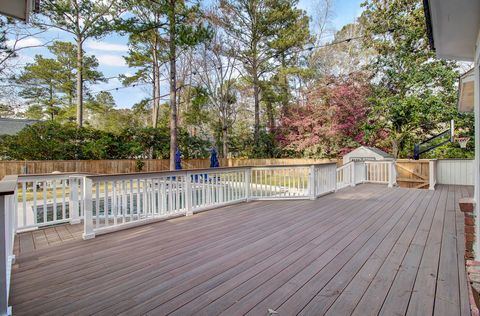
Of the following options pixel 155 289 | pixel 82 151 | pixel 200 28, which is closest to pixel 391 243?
pixel 155 289

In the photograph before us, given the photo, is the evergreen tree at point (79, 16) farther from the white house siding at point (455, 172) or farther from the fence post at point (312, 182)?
the white house siding at point (455, 172)

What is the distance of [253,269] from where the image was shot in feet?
7.93

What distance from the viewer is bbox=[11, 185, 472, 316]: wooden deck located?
1844 millimetres

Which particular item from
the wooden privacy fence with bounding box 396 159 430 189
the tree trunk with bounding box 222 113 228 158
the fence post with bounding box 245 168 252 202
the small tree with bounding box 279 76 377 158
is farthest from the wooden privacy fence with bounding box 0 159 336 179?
the fence post with bounding box 245 168 252 202

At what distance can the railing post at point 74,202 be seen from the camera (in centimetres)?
417

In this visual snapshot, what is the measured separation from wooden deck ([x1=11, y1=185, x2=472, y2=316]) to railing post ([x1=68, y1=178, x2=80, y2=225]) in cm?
62

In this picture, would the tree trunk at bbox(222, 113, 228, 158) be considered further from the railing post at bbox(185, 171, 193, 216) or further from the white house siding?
the railing post at bbox(185, 171, 193, 216)

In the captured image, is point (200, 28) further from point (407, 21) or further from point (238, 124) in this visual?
point (238, 124)

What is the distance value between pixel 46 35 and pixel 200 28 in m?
8.18

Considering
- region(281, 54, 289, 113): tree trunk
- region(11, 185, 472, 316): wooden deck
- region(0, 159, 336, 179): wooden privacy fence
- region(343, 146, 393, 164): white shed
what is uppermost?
region(281, 54, 289, 113): tree trunk

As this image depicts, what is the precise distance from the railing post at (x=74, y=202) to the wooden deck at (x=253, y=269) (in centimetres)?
62

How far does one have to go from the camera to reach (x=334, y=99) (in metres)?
12.4

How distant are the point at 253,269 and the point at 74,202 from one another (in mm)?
3517

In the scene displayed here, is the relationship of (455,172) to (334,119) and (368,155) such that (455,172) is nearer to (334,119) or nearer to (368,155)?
(368,155)
